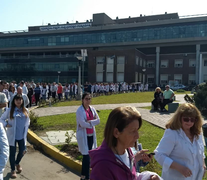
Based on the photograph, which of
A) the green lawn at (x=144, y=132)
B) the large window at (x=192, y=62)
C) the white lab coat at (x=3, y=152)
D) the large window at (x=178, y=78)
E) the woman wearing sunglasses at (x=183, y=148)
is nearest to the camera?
the white lab coat at (x=3, y=152)

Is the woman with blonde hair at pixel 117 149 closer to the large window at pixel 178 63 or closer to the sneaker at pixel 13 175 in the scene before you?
the sneaker at pixel 13 175

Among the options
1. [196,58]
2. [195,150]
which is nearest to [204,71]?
[196,58]

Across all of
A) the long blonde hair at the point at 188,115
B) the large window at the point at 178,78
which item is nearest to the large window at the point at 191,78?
the large window at the point at 178,78

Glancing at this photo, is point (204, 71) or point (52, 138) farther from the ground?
point (204, 71)

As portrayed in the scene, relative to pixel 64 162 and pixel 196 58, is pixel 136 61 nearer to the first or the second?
pixel 196 58

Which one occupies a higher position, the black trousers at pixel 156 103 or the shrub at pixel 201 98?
the shrub at pixel 201 98

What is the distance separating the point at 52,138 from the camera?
7785mm

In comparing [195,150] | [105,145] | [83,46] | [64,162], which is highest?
[83,46]

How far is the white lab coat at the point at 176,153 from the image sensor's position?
2.86 m

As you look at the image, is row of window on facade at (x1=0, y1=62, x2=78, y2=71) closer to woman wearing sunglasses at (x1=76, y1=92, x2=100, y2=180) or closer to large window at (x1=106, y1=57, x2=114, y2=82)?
large window at (x1=106, y1=57, x2=114, y2=82)

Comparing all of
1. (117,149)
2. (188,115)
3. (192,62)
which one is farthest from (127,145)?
(192,62)

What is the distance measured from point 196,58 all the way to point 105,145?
57.6 meters

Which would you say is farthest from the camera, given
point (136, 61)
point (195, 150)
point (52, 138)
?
point (136, 61)

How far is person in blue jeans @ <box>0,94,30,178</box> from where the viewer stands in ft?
16.0
